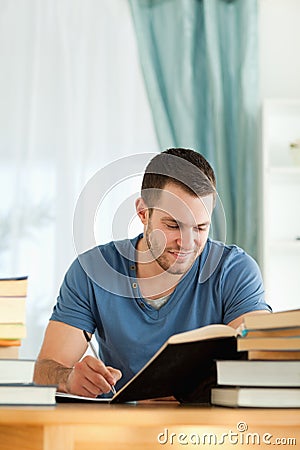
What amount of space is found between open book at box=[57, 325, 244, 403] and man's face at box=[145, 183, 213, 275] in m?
0.48

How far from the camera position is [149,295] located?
1971 millimetres

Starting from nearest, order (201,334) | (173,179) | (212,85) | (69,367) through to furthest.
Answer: (201,334), (173,179), (69,367), (212,85)

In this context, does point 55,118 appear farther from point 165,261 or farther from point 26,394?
point 26,394

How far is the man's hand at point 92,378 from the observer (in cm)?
139

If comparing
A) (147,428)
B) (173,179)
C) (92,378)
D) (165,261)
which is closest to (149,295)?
(165,261)

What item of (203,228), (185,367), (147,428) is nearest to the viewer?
(147,428)

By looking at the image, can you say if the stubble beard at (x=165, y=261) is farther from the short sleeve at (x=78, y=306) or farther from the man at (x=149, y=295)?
the short sleeve at (x=78, y=306)

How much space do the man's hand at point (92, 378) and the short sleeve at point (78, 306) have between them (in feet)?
1.56

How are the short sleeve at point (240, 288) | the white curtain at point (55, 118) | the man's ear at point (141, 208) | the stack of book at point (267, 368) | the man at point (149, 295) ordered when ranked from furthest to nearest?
the white curtain at point (55, 118) < the short sleeve at point (240, 288) < the man at point (149, 295) < the man's ear at point (141, 208) < the stack of book at point (267, 368)

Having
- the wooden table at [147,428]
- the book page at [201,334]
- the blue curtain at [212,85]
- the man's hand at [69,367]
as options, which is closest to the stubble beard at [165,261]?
the man's hand at [69,367]

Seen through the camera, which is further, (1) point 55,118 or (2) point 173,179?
(1) point 55,118

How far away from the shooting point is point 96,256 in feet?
5.42

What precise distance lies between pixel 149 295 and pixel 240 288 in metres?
0.21

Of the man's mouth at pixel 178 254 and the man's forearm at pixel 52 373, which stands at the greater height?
the man's mouth at pixel 178 254
